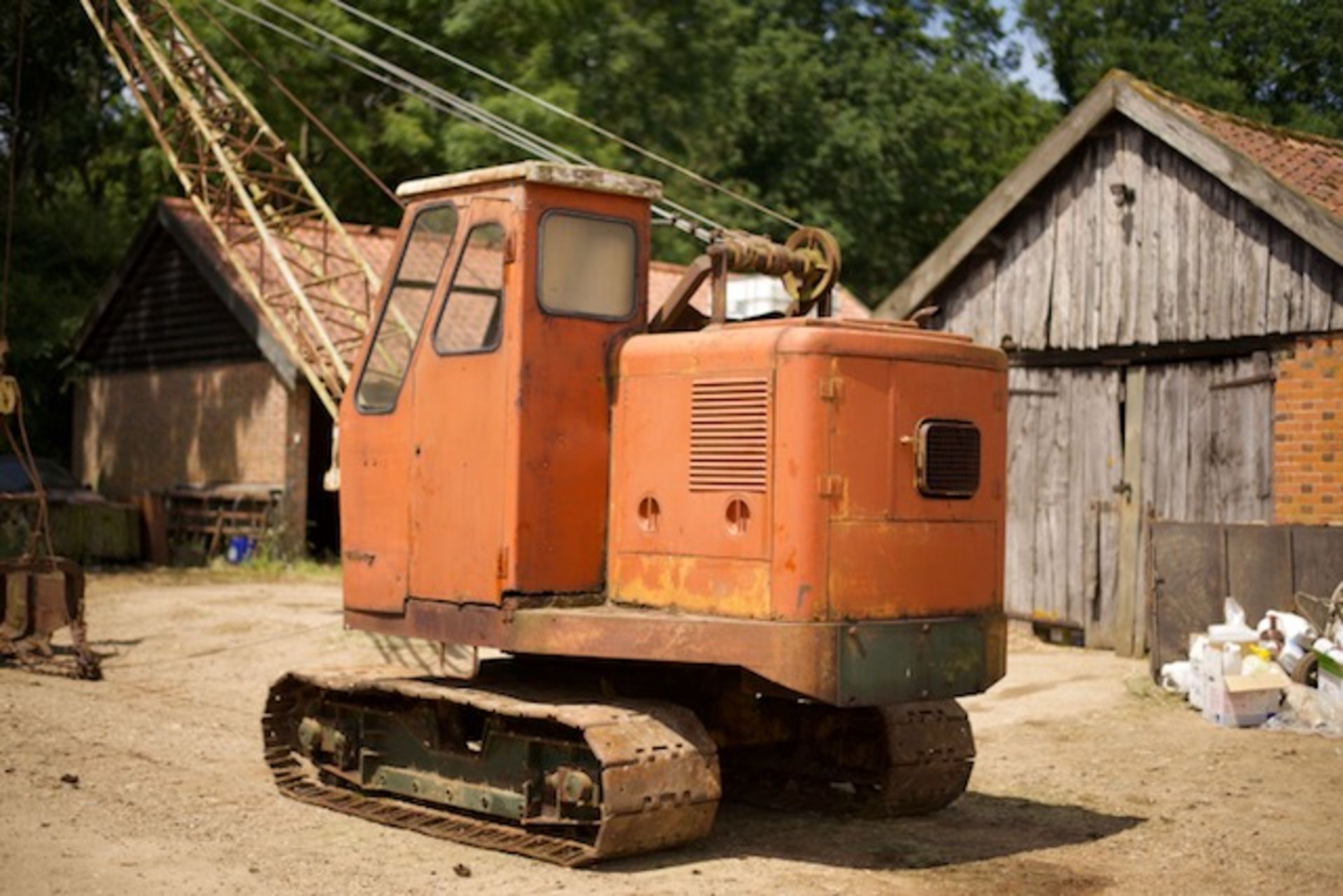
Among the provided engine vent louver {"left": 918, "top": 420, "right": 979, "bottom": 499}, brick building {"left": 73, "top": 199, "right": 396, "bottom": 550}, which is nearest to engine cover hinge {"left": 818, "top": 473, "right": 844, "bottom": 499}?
engine vent louver {"left": 918, "top": 420, "right": 979, "bottom": 499}

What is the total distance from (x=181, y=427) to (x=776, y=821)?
708 inches

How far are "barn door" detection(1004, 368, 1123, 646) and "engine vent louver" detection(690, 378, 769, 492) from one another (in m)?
7.49

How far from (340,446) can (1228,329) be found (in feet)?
26.0

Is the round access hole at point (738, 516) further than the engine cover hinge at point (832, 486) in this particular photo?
Yes

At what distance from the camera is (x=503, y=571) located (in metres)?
7.89

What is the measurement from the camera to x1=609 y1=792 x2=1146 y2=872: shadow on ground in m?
7.77

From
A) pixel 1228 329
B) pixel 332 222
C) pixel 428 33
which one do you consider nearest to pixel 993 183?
pixel 428 33

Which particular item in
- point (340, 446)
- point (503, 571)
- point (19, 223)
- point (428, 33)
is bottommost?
point (503, 571)

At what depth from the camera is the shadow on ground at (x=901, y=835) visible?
7.77 metres

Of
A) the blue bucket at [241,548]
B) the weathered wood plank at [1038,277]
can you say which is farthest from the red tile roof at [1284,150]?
the blue bucket at [241,548]

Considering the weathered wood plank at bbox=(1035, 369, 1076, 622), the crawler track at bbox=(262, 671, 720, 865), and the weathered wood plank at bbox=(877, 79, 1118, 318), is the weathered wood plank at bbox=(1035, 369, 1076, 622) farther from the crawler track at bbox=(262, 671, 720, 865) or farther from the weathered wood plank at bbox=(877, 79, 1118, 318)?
the crawler track at bbox=(262, 671, 720, 865)

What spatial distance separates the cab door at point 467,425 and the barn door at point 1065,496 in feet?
24.5

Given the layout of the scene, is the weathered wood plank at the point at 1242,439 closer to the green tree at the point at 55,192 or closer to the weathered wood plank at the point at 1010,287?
the weathered wood plank at the point at 1010,287

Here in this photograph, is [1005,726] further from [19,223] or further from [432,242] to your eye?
[19,223]
